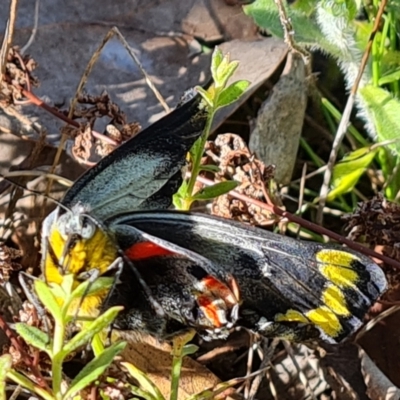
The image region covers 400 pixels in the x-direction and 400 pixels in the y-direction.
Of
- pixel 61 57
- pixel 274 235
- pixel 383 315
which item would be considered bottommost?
pixel 383 315

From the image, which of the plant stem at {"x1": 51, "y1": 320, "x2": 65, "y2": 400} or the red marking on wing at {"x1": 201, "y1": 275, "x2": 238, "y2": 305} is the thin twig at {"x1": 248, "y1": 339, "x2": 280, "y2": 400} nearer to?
the red marking on wing at {"x1": 201, "y1": 275, "x2": 238, "y2": 305}

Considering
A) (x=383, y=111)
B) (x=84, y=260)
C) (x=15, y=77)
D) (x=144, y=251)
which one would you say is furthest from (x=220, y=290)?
(x=383, y=111)

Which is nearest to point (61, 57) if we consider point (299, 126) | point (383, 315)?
point (299, 126)

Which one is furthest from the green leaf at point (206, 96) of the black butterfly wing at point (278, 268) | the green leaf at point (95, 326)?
the green leaf at point (95, 326)

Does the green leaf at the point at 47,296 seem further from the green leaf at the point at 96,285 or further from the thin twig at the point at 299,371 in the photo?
the thin twig at the point at 299,371

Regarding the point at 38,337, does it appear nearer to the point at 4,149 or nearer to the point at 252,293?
the point at 252,293

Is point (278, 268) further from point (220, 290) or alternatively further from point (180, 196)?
point (180, 196)

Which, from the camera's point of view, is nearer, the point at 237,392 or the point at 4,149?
the point at 237,392
